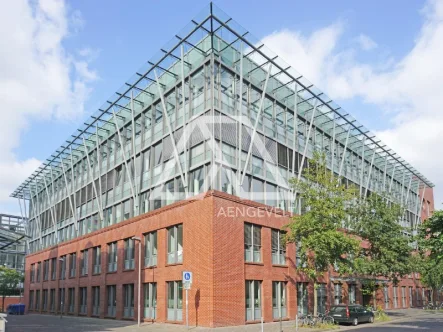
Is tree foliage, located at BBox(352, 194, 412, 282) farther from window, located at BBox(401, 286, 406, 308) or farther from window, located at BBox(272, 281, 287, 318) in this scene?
window, located at BBox(401, 286, 406, 308)

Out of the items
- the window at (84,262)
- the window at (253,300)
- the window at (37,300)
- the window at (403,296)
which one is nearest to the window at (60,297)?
the window at (84,262)

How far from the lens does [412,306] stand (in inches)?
2282

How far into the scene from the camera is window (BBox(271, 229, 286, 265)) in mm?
32312

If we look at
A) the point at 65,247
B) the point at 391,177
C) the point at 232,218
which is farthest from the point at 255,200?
the point at 391,177

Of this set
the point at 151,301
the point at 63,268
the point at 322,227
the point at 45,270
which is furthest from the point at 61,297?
the point at 322,227

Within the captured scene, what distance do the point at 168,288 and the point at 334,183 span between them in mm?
13084

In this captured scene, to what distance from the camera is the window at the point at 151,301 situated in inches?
1241

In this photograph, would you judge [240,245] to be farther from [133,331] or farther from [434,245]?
[434,245]

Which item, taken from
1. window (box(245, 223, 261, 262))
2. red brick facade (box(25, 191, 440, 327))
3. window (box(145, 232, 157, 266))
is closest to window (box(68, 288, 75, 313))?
red brick facade (box(25, 191, 440, 327))

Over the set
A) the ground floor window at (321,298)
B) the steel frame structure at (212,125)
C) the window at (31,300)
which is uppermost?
the steel frame structure at (212,125)

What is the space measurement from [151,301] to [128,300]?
384 centimetres

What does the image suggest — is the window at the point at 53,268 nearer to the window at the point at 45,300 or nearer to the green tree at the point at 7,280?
the window at the point at 45,300

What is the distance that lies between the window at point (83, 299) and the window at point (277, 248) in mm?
19957

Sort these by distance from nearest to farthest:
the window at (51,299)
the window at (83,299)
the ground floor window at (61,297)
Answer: the window at (83,299), the ground floor window at (61,297), the window at (51,299)
